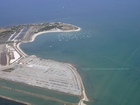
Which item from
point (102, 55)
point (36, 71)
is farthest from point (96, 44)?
point (36, 71)

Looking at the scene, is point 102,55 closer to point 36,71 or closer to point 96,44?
point 96,44

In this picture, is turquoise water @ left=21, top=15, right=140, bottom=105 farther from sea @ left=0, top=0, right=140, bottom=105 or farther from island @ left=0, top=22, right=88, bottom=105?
island @ left=0, top=22, right=88, bottom=105

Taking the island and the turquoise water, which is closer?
the turquoise water

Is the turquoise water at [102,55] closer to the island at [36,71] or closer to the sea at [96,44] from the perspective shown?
the sea at [96,44]

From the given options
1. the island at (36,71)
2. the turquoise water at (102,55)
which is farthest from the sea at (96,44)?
the island at (36,71)

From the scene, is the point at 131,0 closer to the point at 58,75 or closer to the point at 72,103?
the point at 58,75

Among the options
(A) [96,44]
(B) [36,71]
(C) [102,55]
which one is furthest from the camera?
(A) [96,44]

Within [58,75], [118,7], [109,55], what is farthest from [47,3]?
[58,75]

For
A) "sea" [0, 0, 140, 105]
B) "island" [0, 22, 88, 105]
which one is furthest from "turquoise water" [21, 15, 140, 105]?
"island" [0, 22, 88, 105]
